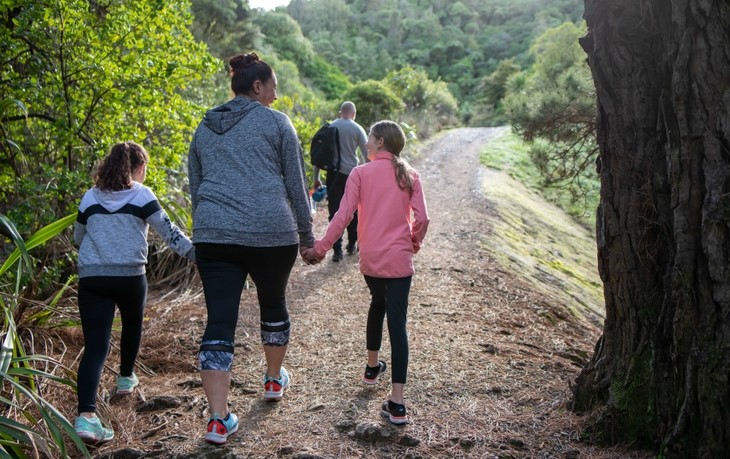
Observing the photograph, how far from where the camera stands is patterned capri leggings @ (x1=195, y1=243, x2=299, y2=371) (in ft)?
10.4

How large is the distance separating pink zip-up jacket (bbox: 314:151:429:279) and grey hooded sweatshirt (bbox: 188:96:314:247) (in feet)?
1.14

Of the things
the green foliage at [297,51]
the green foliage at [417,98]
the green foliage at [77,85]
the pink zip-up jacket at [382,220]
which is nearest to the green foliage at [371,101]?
the green foliage at [417,98]

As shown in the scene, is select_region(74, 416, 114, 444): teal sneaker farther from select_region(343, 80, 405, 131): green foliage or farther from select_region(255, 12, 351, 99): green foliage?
select_region(255, 12, 351, 99): green foliage

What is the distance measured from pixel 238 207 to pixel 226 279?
376 millimetres

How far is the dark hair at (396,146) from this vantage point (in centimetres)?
363

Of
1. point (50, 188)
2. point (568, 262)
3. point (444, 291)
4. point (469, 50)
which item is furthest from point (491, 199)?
point (469, 50)

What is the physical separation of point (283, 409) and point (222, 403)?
2.08ft

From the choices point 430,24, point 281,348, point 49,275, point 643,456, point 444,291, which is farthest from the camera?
point 430,24

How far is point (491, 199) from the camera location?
43.1 feet

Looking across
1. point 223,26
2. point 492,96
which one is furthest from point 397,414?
point 492,96

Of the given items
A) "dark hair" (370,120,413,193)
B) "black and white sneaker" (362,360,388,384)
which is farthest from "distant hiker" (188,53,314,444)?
"black and white sneaker" (362,360,388,384)

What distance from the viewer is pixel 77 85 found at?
18.8ft

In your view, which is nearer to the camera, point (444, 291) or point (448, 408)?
point (448, 408)

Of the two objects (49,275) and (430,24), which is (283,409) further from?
(430,24)
